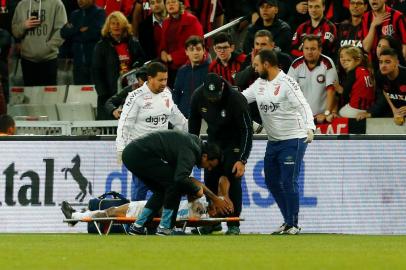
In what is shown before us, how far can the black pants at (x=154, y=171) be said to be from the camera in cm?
1530

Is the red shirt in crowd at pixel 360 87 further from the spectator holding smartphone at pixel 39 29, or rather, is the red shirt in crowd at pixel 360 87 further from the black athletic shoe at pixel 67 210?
the spectator holding smartphone at pixel 39 29

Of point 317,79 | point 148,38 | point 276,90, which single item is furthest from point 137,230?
point 148,38

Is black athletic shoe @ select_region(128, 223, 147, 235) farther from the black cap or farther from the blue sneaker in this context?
the black cap

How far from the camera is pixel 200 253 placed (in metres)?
12.1

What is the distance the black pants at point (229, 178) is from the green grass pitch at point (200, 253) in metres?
0.96

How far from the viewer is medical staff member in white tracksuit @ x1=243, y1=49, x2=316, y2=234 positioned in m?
16.2

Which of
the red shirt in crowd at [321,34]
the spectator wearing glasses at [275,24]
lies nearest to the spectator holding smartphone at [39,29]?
the spectator wearing glasses at [275,24]

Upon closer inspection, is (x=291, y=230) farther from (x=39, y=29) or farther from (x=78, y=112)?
(x=39, y=29)

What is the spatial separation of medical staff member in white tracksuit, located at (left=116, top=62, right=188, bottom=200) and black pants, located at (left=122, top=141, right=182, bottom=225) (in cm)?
134

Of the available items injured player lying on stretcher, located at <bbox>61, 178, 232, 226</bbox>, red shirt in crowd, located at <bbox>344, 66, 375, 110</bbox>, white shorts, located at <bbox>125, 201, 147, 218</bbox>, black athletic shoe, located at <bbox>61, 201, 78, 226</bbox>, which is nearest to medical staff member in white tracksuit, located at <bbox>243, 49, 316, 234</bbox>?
injured player lying on stretcher, located at <bbox>61, 178, 232, 226</bbox>

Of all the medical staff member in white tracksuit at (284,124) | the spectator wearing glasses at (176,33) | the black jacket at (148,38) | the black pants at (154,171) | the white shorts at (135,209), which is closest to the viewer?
the black pants at (154,171)

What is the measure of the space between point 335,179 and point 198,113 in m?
2.97

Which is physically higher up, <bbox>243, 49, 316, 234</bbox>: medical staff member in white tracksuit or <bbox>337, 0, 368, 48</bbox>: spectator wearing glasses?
<bbox>337, 0, 368, 48</bbox>: spectator wearing glasses

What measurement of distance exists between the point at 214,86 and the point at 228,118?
52 centimetres
